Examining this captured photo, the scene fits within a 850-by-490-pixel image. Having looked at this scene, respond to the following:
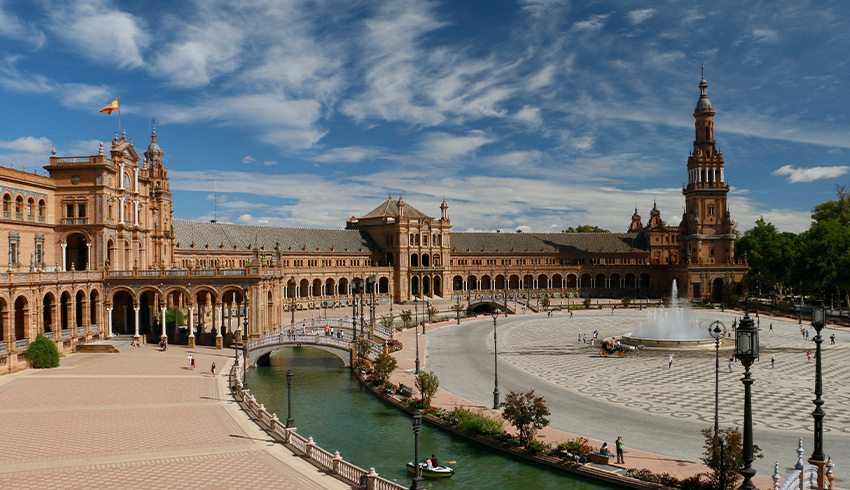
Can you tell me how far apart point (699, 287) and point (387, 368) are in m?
92.7

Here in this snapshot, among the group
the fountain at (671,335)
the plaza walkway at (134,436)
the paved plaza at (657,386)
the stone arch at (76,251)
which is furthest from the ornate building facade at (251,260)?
the fountain at (671,335)

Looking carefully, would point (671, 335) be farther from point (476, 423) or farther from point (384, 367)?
point (476, 423)

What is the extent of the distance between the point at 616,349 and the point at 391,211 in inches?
2844

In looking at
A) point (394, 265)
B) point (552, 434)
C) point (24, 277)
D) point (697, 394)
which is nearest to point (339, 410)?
point (552, 434)

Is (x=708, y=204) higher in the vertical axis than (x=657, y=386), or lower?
higher

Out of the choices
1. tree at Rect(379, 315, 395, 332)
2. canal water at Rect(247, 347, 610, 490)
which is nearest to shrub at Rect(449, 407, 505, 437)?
canal water at Rect(247, 347, 610, 490)

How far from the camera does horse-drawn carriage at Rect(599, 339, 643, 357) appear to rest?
196ft

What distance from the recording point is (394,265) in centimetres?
11894

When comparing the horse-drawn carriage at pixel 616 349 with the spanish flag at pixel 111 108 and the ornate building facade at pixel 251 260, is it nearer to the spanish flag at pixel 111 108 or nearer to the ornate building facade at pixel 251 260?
the ornate building facade at pixel 251 260

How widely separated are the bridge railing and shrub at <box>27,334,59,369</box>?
2059cm

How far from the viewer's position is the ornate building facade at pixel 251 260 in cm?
5959

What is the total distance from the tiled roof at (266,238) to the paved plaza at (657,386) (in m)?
41.1

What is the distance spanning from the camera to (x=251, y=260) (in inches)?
3270

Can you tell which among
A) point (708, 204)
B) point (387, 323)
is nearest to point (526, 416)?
point (387, 323)
